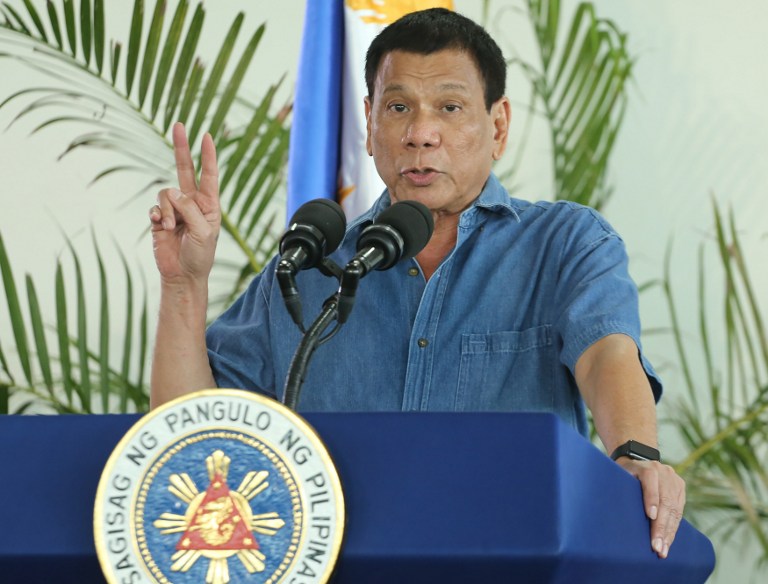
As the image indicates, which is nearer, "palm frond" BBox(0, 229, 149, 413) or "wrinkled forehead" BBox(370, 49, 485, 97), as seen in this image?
"wrinkled forehead" BBox(370, 49, 485, 97)

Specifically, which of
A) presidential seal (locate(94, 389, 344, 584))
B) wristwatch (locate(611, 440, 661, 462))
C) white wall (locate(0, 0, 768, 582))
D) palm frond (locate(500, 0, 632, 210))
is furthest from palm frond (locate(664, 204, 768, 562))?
presidential seal (locate(94, 389, 344, 584))

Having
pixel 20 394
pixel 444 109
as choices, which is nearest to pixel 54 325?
pixel 20 394

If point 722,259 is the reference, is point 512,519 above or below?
above

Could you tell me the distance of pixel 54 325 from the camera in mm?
3430

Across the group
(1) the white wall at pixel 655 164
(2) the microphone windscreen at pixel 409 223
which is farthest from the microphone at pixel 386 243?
(1) the white wall at pixel 655 164

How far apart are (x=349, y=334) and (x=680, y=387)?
1.81 metres

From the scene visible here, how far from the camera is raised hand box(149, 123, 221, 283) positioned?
1.51m

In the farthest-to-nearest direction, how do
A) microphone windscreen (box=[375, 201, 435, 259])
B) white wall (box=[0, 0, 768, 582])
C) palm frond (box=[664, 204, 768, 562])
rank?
white wall (box=[0, 0, 768, 582]), palm frond (box=[664, 204, 768, 562]), microphone windscreen (box=[375, 201, 435, 259])

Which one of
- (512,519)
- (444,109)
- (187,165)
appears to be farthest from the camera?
(444,109)

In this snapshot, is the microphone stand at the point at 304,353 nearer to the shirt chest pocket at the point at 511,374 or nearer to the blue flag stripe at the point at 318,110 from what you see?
the shirt chest pocket at the point at 511,374

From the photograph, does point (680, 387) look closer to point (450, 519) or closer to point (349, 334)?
point (349, 334)

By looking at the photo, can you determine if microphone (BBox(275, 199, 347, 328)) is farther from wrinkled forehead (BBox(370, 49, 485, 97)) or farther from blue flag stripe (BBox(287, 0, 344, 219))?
blue flag stripe (BBox(287, 0, 344, 219))

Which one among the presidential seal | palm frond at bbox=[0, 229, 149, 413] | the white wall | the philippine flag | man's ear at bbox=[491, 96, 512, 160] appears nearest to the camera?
the presidential seal

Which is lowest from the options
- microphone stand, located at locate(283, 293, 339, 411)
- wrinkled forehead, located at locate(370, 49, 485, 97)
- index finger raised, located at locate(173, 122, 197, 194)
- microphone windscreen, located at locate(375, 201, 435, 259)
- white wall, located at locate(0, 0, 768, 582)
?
white wall, located at locate(0, 0, 768, 582)
